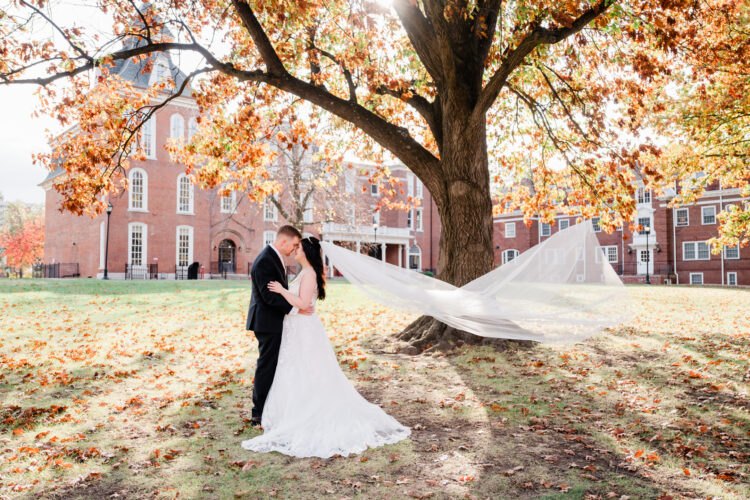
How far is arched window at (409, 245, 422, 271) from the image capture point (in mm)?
52750

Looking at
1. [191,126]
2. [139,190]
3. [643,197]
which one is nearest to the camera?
[139,190]

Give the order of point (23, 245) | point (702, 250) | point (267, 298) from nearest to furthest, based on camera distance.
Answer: point (267, 298), point (702, 250), point (23, 245)

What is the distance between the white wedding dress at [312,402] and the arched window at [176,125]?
33412mm

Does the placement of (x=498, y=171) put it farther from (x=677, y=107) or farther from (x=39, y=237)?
(x=39, y=237)

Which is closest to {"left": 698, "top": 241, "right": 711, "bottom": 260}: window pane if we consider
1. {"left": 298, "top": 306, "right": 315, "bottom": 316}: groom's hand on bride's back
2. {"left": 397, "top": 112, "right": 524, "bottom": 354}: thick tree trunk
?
{"left": 397, "top": 112, "right": 524, "bottom": 354}: thick tree trunk

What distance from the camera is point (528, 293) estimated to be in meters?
5.84

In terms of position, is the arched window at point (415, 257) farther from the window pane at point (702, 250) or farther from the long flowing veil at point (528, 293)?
the long flowing veil at point (528, 293)

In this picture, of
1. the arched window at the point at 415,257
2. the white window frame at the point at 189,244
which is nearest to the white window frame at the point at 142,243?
the white window frame at the point at 189,244

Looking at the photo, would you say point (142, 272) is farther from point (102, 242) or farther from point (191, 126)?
point (191, 126)

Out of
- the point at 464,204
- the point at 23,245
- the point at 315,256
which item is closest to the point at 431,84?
the point at 464,204

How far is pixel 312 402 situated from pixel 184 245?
33.4 meters

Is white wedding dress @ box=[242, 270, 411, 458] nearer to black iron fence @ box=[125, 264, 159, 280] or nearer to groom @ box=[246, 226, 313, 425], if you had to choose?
groom @ box=[246, 226, 313, 425]

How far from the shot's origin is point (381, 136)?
8930 mm

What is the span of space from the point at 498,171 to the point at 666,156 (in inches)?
171
